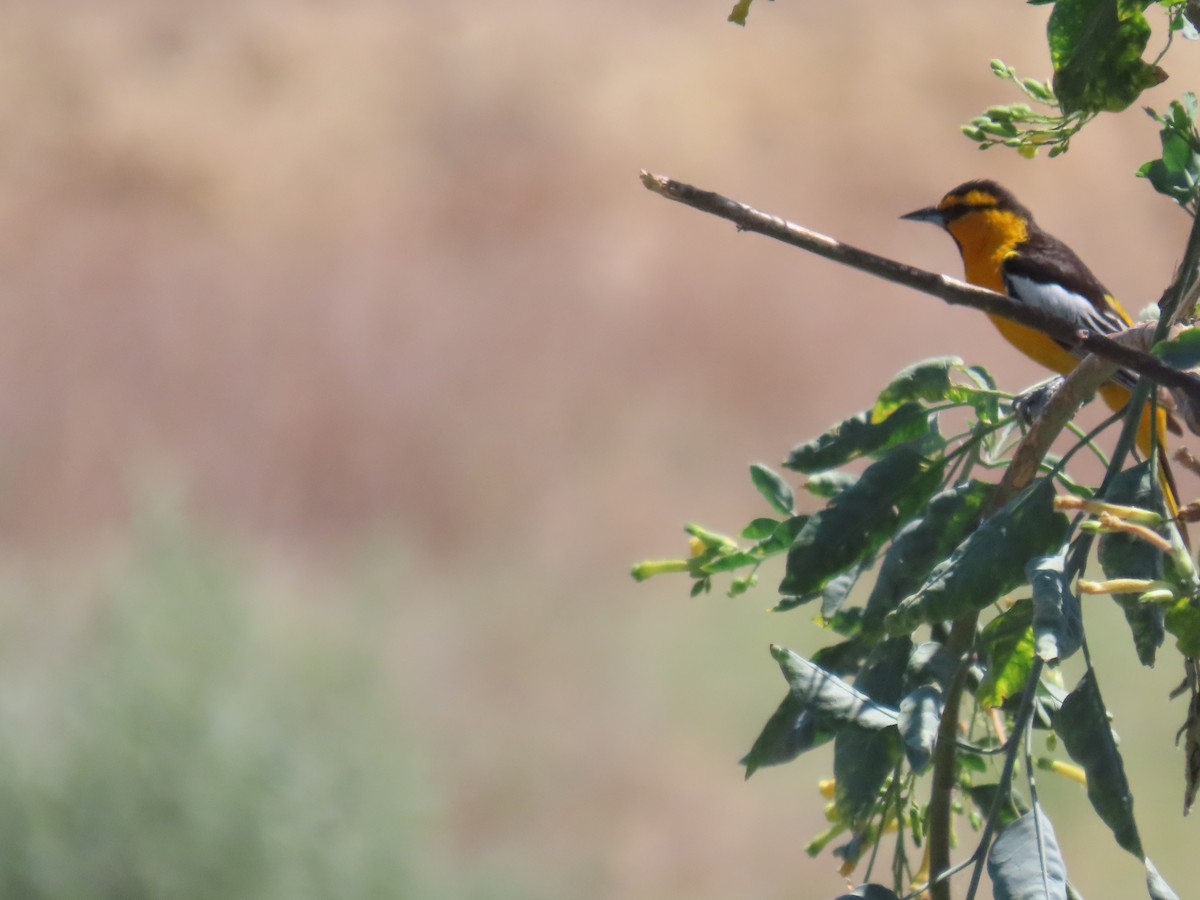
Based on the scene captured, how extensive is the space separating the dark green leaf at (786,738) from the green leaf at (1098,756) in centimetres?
13

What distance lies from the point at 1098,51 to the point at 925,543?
0.92 feet

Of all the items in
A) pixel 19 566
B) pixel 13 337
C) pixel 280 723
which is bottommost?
pixel 280 723

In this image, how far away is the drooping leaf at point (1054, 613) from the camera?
615 millimetres

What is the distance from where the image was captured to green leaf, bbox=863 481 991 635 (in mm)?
817

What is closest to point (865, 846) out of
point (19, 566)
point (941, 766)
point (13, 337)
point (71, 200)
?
point (941, 766)

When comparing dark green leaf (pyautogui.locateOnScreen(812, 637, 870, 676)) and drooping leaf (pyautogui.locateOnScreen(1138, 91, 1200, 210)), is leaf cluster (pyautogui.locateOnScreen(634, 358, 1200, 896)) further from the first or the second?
drooping leaf (pyautogui.locateOnScreen(1138, 91, 1200, 210))

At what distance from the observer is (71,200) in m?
10.6

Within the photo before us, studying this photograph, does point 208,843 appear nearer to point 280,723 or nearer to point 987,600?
point 280,723

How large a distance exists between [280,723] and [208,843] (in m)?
0.41

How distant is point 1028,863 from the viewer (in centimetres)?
64

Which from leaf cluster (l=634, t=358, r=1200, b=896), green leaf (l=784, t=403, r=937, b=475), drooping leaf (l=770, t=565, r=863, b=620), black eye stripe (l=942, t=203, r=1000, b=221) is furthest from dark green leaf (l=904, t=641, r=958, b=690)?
black eye stripe (l=942, t=203, r=1000, b=221)

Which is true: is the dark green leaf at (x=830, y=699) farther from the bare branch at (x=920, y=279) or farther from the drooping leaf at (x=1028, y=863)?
the bare branch at (x=920, y=279)

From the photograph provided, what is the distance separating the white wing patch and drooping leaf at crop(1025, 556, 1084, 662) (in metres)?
1.82

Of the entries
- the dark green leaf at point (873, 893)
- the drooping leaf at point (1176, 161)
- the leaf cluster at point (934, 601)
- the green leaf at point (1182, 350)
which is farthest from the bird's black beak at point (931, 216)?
the dark green leaf at point (873, 893)
